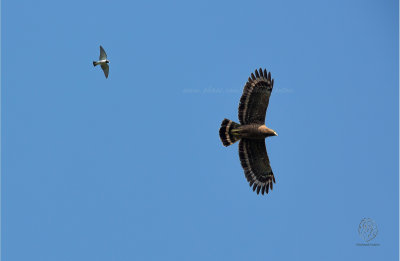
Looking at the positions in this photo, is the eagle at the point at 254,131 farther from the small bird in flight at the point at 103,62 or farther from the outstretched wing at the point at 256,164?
the small bird in flight at the point at 103,62

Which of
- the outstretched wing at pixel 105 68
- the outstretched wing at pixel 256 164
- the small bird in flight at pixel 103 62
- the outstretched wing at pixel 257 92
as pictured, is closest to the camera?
the outstretched wing at pixel 257 92

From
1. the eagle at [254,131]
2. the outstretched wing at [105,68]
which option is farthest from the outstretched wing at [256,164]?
the outstretched wing at [105,68]

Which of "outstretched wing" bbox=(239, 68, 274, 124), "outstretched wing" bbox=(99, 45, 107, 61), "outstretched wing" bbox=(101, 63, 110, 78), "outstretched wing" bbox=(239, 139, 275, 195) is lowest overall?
"outstretched wing" bbox=(239, 139, 275, 195)

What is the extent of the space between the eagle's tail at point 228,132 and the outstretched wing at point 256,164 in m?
0.66

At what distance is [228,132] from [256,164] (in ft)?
6.67

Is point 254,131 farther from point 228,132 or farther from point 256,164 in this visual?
point 256,164

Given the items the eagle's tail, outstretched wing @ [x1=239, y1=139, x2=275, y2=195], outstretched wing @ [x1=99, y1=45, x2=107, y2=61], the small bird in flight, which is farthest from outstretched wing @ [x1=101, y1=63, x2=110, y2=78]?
outstretched wing @ [x1=239, y1=139, x2=275, y2=195]

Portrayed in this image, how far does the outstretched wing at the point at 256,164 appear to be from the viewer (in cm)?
3048

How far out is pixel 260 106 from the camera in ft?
96.5

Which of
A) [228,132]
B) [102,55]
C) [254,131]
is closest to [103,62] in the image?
[102,55]

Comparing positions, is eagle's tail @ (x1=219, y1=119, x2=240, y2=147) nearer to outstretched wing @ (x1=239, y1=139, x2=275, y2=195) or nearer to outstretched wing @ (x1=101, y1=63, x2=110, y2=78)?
outstretched wing @ (x1=239, y1=139, x2=275, y2=195)

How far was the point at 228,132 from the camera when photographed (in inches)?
1175

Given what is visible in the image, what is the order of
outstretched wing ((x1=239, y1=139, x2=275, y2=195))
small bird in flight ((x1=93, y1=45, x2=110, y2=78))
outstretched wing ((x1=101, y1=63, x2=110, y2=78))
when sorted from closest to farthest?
outstretched wing ((x1=239, y1=139, x2=275, y2=195)), small bird in flight ((x1=93, y1=45, x2=110, y2=78)), outstretched wing ((x1=101, y1=63, x2=110, y2=78))

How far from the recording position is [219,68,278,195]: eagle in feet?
96.1
